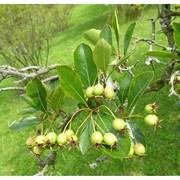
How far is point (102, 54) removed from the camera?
98cm

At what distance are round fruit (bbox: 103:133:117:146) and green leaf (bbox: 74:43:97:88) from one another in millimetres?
227

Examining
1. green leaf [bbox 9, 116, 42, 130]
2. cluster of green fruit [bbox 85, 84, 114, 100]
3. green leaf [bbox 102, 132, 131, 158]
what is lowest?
green leaf [bbox 9, 116, 42, 130]

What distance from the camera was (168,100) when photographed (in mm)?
3887

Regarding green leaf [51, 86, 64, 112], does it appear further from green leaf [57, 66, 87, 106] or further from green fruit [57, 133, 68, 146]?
green fruit [57, 133, 68, 146]

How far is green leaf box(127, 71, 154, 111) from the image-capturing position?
1.00 m

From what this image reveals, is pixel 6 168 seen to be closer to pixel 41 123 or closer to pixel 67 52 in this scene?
pixel 41 123

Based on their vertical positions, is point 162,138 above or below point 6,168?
above

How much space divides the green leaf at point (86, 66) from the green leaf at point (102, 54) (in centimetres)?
5

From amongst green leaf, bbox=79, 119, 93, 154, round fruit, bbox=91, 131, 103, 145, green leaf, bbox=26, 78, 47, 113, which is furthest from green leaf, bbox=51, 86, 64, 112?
round fruit, bbox=91, 131, 103, 145

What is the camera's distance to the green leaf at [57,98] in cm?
110

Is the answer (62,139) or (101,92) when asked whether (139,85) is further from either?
(62,139)

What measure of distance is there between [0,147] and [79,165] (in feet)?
4.80

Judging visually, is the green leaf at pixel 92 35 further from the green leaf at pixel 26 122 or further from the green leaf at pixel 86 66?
the green leaf at pixel 26 122

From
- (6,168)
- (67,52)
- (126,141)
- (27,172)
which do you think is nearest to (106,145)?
(126,141)
